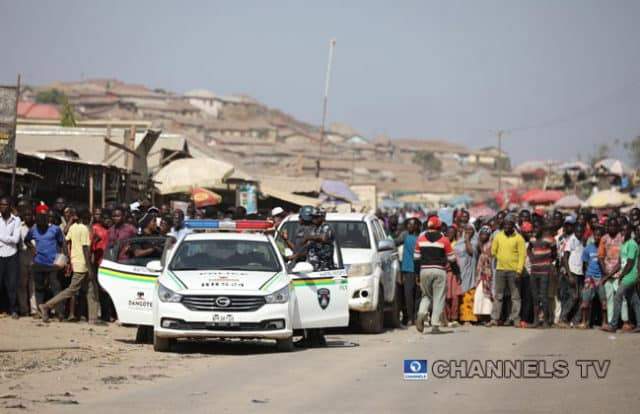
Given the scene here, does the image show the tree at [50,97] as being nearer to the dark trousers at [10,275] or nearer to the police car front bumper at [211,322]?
the dark trousers at [10,275]

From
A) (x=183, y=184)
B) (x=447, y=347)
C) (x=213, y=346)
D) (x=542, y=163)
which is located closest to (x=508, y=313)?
(x=447, y=347)

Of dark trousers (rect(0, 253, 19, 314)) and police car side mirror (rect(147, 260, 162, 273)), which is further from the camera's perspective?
dark trousers (rect(0, 253, 19, 314))

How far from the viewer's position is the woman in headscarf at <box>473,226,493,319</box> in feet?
74.5

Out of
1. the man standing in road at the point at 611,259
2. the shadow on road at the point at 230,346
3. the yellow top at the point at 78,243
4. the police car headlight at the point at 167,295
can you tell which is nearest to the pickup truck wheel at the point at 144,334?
the shadow on road at the point at 230,346

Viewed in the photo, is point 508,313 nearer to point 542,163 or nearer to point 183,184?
point 183,184

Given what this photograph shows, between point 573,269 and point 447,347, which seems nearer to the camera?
point 447,347

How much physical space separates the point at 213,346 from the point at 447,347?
3322mm

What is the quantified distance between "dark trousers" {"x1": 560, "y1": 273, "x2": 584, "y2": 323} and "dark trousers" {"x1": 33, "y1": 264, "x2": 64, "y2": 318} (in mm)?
9120

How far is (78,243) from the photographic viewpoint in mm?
19938

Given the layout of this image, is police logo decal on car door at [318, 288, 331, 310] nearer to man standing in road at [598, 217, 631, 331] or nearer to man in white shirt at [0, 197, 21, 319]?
man in white shirt at [0, 197, 21, 319]

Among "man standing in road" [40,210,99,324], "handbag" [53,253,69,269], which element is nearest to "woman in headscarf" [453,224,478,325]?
"man standing in road" [40,210,99,324]

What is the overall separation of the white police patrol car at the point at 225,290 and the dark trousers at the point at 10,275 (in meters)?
2.50

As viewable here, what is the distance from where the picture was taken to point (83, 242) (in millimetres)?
19953

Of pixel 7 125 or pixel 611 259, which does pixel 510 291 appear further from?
pixel 7 125
